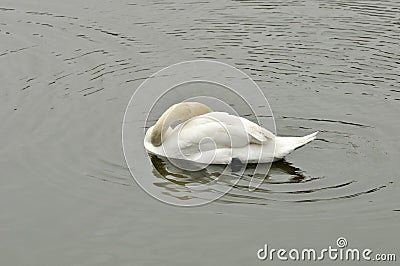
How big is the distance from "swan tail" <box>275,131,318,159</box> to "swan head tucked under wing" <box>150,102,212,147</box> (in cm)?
90

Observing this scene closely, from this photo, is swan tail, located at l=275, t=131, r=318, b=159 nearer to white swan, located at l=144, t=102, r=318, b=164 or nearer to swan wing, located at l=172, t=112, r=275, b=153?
white swan, located at l=144, t=102, r=318, b=164

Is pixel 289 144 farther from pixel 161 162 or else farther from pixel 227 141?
pixel 161 162

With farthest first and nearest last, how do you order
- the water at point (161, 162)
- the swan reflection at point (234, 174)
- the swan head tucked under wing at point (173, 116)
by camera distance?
the swan head tucked under wing at point (173, 116)
the swan reflection at point (234, 174)
the water at point (161, 162)

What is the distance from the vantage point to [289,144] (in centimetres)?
867

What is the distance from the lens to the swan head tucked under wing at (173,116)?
9016 mm

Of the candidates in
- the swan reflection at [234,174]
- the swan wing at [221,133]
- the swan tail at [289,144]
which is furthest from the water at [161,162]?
the swan wing at [221,133]

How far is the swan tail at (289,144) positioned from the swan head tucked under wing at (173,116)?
2.96ft

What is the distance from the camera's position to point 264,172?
338 inches

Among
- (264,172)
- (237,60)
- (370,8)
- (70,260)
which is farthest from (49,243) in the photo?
(370,8)

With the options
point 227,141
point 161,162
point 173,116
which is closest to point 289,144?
point 227,141

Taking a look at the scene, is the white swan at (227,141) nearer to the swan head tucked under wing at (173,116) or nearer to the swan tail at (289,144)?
the swan tail at (289,144)

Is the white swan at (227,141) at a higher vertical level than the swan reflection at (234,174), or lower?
higher

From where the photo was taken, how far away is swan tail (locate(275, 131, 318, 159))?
8625mm

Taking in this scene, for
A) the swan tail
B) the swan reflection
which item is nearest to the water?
the swan reflection
